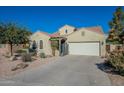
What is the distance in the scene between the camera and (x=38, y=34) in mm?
26438

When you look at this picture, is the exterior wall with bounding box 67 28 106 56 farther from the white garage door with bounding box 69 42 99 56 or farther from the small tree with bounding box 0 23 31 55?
the small tree with bounding box 0 23 31 55

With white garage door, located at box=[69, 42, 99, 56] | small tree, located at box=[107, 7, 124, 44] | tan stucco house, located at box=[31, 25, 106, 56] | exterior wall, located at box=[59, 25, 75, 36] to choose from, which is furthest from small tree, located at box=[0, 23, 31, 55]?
small tree, located at box=[107, 7, 124, 44]

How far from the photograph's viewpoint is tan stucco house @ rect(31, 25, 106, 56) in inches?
920

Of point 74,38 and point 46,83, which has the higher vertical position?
point 74,38

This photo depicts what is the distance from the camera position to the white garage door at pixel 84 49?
23.5 metres

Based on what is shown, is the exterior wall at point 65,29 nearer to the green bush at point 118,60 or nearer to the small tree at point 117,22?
the small tree at point 117,22

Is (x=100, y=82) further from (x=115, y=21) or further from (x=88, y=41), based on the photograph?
(x=115, y=21)

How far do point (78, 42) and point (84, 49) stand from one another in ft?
4.63

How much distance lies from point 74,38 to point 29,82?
1666 centimetres

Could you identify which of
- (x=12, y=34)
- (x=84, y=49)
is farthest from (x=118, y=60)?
(x=84, y=49)

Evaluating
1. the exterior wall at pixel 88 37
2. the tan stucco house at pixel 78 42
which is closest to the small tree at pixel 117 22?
the tan stucco house at pixel 78 42

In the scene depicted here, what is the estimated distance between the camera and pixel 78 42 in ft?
82.0

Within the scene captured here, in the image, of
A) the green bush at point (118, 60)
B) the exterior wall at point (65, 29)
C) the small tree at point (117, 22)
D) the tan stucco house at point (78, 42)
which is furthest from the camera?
the exterior wall at point (65, 29)
